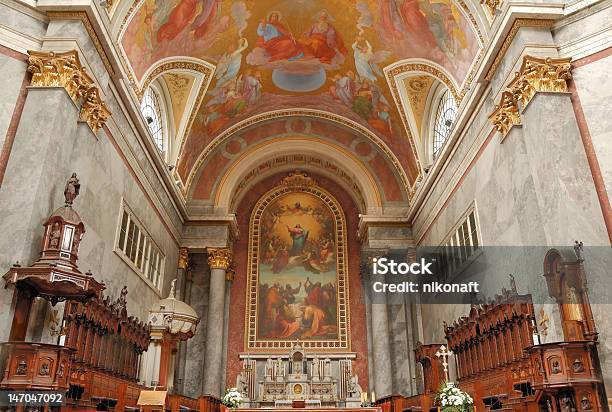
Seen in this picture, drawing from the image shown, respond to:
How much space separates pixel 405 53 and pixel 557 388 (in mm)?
10273

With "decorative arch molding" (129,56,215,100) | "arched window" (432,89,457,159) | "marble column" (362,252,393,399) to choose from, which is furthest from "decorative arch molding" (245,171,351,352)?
"decorative arch molding" (129,56,215,100)

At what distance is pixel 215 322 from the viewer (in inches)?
672

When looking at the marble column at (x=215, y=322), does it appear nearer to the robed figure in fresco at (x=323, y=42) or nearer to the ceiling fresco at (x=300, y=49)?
the ceiling fresco at (x=300, y=49)

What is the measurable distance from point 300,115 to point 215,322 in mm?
8102

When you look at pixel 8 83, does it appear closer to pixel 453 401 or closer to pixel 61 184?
pixel 61 184

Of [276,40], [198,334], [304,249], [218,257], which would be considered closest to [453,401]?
[218,257]

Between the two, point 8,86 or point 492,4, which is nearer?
point 8,86

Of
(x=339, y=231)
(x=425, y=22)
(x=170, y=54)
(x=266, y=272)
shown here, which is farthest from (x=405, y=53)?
(x=266, y=272)

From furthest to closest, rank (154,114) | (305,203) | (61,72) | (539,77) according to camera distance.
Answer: (305,203), (154,114), (539,77), (61,72)

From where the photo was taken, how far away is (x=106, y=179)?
10.9 m

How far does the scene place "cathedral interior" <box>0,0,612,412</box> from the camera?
7.77m

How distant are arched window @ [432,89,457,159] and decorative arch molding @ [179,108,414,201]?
2.54m

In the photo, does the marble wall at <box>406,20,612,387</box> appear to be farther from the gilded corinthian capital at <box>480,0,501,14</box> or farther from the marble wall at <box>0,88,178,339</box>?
the marble wall at <box>0,88,178,339</box>

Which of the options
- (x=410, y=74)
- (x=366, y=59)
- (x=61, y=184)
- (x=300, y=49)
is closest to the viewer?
(x=61, y=184)
